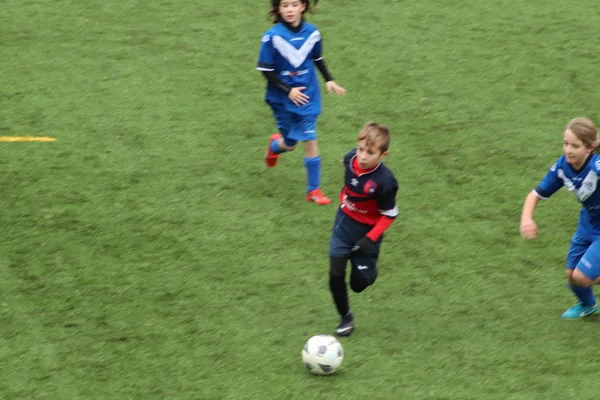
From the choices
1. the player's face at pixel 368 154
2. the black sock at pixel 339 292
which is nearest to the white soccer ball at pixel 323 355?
the black sock at pixel 339 292

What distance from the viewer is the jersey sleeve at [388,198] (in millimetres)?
6527

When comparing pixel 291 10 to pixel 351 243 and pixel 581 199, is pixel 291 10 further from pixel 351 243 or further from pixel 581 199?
pixel 581 199

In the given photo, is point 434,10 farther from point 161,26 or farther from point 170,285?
point 170,285

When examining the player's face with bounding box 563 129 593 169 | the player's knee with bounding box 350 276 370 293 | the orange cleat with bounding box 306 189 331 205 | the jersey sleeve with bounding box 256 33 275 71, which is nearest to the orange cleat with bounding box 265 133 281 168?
the orange cleat with bounding box 306 189 331 205

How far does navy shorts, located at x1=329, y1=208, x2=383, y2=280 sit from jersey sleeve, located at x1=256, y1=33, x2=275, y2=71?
2.21m

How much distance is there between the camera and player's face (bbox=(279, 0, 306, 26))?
8.45m

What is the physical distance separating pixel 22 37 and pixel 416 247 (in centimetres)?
597

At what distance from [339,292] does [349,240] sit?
34cm

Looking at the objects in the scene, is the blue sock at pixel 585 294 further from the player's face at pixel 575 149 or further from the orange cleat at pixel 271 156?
the orange cleat at pixel 271 156

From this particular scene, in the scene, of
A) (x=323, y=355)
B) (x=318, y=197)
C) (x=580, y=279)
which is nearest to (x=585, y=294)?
(x=580, y=279)

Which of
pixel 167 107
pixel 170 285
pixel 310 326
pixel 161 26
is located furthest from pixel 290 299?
pixel 161 26

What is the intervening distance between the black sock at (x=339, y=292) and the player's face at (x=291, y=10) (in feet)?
8.80

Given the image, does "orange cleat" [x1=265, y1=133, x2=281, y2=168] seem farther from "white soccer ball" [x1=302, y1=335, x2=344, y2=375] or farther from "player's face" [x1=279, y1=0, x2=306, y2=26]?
"white soccer ball" [x1=302, y1=335, x2=344, y2=375]

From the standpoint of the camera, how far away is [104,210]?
859cm
